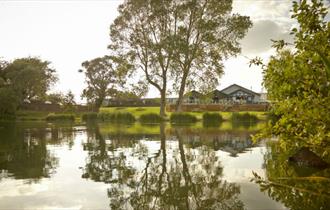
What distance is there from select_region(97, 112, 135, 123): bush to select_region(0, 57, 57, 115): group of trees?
17.5m

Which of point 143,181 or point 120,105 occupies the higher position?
point 120,105

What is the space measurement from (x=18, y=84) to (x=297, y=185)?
200ft

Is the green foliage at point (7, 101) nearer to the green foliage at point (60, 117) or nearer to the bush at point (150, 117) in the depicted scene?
the green foliage at point (60, 117)

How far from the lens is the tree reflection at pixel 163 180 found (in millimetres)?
5422

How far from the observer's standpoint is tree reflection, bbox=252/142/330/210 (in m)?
5.24

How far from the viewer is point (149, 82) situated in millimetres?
42906

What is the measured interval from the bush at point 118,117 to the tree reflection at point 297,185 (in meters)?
35.7

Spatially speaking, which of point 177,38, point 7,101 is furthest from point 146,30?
point 7,101

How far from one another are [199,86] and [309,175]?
3477 cm

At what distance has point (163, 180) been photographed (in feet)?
23.3

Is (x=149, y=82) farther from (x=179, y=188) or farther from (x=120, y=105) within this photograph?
(x=120, y=105)

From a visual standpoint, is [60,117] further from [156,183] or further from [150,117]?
[156,183]

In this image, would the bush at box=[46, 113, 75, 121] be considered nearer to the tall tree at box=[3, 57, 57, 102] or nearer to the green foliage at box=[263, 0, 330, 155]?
the tall tree at box=[3, 57, 57, 102]

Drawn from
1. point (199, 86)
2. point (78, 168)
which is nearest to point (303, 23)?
point (78, 168)
